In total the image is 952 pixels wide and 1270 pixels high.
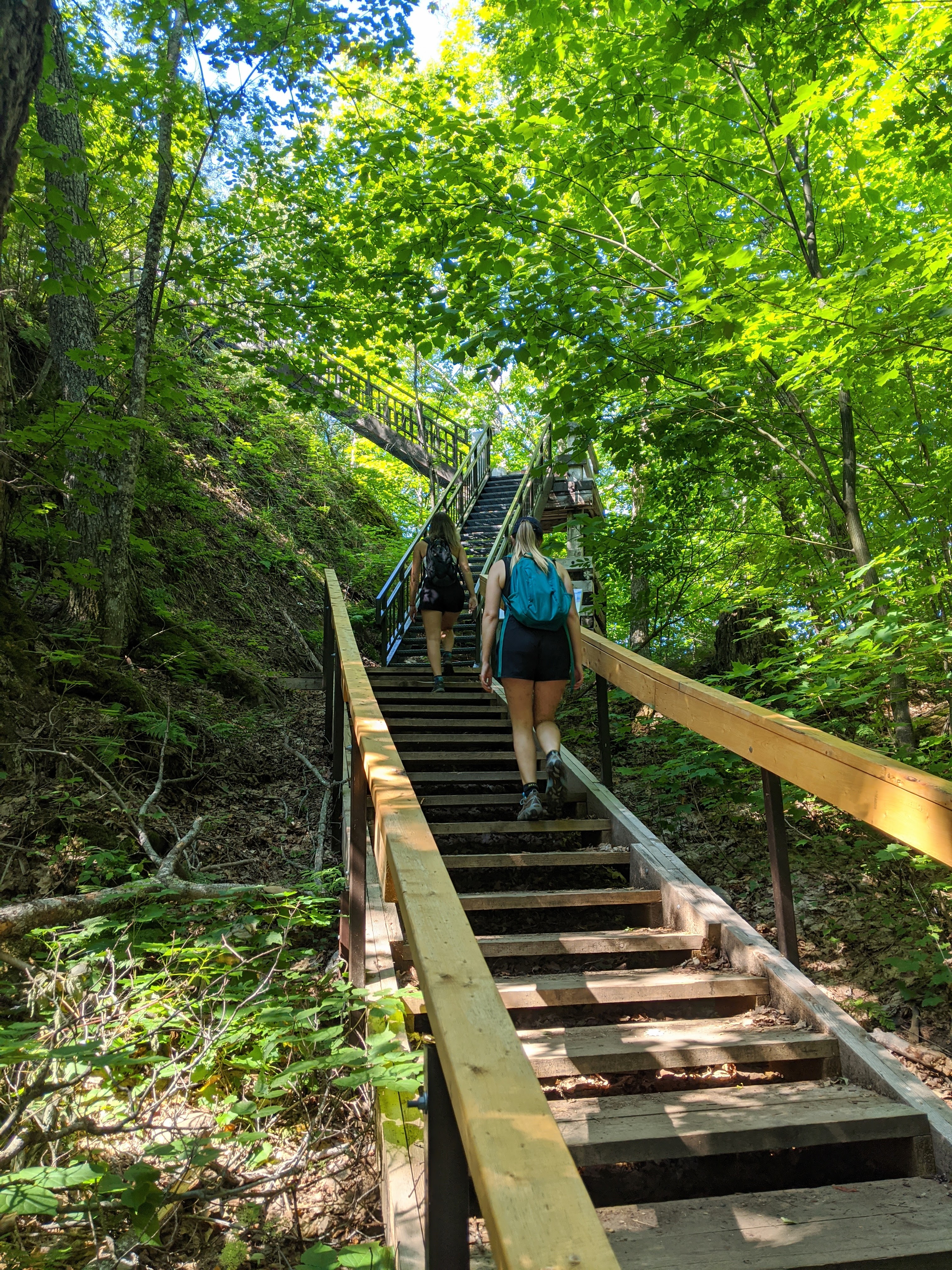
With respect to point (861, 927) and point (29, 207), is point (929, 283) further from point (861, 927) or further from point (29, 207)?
point (29, 207)

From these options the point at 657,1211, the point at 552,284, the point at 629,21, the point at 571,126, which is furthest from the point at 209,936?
the point at 629,21

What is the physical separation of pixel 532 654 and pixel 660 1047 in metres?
2.18

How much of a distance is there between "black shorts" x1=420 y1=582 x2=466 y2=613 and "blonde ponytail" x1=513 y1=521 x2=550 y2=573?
7.28 ft

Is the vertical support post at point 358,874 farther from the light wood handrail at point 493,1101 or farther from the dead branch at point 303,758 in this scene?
the dead branch at point 303,758

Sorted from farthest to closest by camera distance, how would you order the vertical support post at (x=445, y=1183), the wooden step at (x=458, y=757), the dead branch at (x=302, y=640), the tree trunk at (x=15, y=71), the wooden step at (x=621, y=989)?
the dead branch at (x=302, y=640), the wooden step at (x=458, y=757), the wooden step at (x=621, y=989), the tree trunk at (x=15, y=71), the vertical support post at (x=445, y=1183)

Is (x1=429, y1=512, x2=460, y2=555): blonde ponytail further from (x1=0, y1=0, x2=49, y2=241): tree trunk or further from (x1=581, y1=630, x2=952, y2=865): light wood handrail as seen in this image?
(x1=0, y1=0, x2=49, y2=241): tree trunk

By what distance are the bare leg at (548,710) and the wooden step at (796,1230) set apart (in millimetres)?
2476

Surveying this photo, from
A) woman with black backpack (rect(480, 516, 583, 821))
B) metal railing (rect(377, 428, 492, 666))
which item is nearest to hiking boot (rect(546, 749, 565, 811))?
woman with black backpack (rect(480, 516, 583, 821))

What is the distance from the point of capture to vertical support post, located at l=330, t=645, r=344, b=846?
5.22m

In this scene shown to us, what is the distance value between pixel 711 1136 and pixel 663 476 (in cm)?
496

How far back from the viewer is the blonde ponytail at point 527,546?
4.37 meters

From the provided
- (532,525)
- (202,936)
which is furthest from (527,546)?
(202,936)

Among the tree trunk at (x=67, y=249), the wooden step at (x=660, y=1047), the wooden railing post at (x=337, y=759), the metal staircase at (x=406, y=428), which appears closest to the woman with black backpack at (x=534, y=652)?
the wooden railing post at (x=337, y=759)

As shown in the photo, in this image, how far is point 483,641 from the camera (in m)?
4.58
